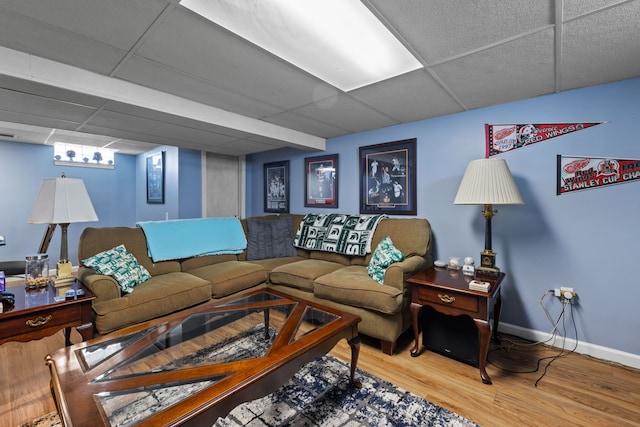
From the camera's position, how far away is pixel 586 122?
2146 millimetres

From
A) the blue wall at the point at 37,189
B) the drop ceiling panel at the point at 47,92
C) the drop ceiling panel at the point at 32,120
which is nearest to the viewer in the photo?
the drop ceiling panel at the point at 47,92

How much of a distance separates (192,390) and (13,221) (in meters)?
5.30

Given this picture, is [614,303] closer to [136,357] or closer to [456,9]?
[456,9]

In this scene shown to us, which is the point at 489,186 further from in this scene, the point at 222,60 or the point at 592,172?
the point at 222,60

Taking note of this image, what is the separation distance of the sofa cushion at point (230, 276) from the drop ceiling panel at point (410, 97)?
1.90 metres

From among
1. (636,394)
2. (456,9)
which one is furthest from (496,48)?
(636,394)

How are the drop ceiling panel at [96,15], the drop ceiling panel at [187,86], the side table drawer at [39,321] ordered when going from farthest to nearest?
the drop ceiling panel at [187,86] → the side table drawer at [39,321] → the drop ceiling panel at [96,15]

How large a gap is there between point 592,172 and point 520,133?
58cm

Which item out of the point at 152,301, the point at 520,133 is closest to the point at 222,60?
the point at 152,301

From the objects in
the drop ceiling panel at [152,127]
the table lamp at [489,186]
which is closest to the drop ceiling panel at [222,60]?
the drop ceiling panel at [152,127]

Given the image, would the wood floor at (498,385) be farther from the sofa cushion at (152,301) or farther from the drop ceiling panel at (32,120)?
the drop ceiling panel at (32,120)

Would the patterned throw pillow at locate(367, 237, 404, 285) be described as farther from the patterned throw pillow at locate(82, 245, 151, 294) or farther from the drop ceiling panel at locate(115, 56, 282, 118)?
the patterned throw pillow at locate(82, 245, 151, 294)

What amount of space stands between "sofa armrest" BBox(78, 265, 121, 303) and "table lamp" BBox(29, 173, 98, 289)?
112mm

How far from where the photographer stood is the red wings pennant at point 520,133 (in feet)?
7.32
